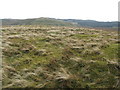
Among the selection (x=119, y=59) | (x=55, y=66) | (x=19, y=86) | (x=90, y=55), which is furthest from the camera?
(x=90, y=55)

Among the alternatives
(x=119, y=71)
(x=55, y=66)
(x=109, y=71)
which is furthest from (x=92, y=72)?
(x=55, y=66)

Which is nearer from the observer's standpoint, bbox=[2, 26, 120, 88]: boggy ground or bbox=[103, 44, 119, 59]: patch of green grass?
bbox=[2, 26, 120, 88]: boggy ground

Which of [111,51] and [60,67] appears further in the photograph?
[111,51]

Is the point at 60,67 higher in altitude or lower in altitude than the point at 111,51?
lower

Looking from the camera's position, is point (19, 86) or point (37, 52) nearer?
point (19, 86)

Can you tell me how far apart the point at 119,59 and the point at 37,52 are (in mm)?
5158

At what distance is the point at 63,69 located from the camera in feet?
26.5

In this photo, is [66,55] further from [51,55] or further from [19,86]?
[19,86]

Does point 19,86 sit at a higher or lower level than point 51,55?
lower

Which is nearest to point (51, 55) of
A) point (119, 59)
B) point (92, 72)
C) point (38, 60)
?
point (38, 60)

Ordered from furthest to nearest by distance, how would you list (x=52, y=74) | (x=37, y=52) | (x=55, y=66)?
(x=37, y=52)
(x=55, y=66)
(x=52, y=74)

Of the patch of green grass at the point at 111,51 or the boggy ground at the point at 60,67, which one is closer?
the boggy ground at the point at 60,67

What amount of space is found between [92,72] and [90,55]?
7.62 feet

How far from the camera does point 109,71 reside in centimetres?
819
